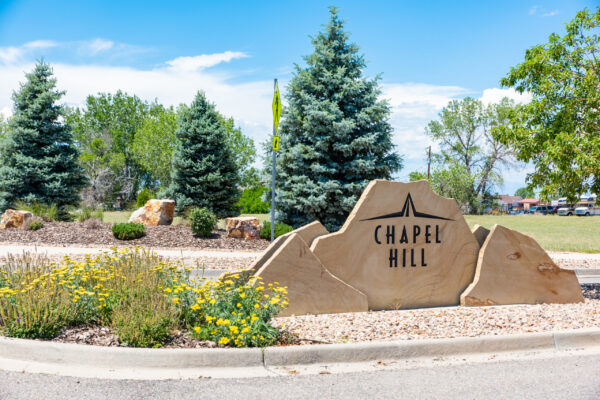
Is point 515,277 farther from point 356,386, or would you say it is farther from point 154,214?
point 154,214

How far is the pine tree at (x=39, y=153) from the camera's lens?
70.8 ft

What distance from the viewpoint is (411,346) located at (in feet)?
16.9

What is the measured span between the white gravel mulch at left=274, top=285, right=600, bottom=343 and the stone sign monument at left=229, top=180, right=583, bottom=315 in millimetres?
369

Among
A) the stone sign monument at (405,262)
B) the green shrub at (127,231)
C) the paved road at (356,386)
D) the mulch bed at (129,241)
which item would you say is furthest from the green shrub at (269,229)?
the paved road at (356,386)

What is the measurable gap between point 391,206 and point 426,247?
2.95 ft

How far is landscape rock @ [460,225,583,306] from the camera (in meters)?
7.89

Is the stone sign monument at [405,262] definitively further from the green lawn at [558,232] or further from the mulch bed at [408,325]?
the green lawn at [558,232]

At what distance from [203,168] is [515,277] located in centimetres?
1642

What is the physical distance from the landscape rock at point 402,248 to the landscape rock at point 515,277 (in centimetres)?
22

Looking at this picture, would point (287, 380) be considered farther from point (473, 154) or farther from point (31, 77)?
point (473, 154)

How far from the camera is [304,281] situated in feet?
22.3

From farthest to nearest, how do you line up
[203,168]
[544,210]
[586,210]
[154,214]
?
1. [544,210]
2. [586,210]
3. [203,168]
4. [154,214]

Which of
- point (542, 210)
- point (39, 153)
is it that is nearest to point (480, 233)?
point (39, 153)

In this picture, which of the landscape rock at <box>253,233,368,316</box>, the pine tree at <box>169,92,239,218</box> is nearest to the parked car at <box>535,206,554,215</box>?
the pine tree at <box>169,92,239,218</box>
